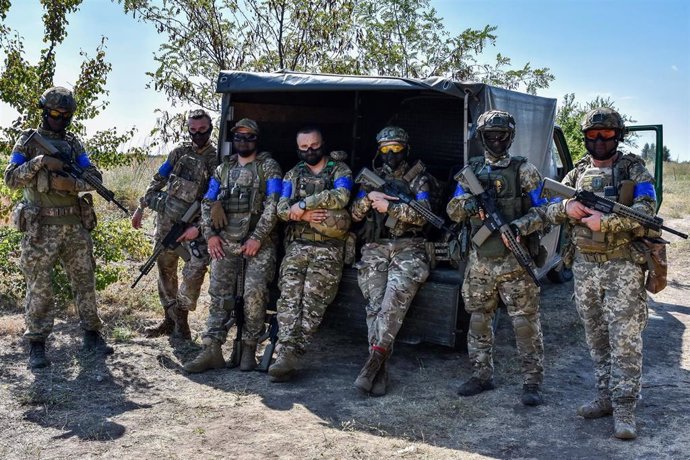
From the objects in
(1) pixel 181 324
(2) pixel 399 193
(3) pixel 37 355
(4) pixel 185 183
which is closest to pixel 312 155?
(2) pixel 399 193

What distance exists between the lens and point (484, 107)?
5.08m

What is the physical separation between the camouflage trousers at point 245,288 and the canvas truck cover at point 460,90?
1251 millimetres

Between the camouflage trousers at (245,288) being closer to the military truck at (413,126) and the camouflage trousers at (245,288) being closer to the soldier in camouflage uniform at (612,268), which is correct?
the military truck at (413,126)

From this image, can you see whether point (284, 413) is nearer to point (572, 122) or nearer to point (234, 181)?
point (234, 181)

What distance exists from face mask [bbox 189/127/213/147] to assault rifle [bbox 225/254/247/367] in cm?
116

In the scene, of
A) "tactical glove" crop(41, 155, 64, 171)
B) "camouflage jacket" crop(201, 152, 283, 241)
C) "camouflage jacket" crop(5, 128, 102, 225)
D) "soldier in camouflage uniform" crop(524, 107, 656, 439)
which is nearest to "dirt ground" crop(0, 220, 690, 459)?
"soldier in camouflage uniform" crop(524, 107, 656, 439)

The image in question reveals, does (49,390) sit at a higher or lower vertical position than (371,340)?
lower

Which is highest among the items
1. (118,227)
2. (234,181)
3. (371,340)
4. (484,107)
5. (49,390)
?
(484,107)

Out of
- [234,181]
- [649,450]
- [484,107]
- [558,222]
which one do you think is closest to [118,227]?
[234,181]

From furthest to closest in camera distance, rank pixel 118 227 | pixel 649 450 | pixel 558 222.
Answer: pixel 118 227 < pixel 558 222 < pixel 649 450

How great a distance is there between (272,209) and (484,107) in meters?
1.75

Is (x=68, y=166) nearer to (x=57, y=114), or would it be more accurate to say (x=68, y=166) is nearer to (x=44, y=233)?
(x=57, y=114)

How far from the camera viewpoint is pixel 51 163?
5.23 meters

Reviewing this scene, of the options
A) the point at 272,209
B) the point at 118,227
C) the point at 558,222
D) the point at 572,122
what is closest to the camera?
the point at 558,222
